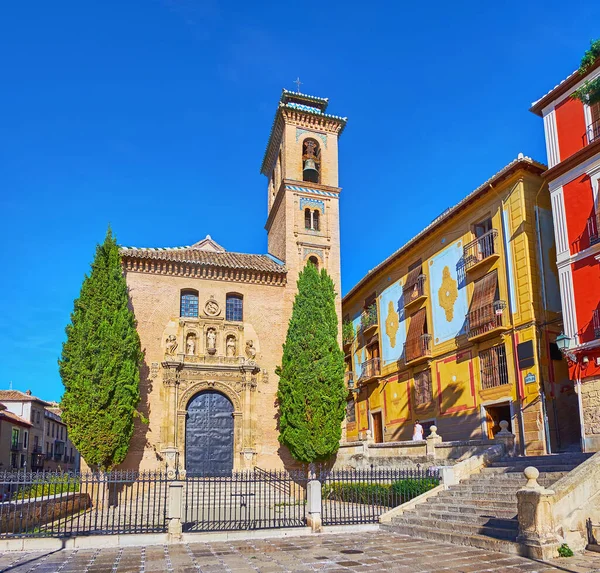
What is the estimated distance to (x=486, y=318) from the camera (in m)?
20.2

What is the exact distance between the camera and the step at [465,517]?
1095 centimetres

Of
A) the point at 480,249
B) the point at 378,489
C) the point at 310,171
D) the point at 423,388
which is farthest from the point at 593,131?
the point at 310,171

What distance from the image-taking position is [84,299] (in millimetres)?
21109

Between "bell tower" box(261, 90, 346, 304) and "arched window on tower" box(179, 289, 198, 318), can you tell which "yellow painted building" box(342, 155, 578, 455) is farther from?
"arched window on tower" box(179, 289, 198, 318)

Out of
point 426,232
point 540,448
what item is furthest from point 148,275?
point 540,448

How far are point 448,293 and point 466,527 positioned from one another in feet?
41.2

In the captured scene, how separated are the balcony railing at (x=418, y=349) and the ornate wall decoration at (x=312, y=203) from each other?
702cm

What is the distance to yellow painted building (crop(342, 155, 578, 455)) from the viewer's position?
59.6 ft

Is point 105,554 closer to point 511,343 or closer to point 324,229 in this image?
point 511,343

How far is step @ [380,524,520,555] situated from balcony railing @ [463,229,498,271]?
10.6 m

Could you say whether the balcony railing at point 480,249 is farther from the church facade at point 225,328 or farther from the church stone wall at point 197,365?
the church stone wall at point 197,365

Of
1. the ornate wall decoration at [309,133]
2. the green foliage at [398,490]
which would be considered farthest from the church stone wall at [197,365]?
the ornate wall decoration at [309,133]

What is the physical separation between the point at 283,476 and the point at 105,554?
1220 cm

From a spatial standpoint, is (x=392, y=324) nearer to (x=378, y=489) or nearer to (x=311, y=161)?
(x=311, y=161)
